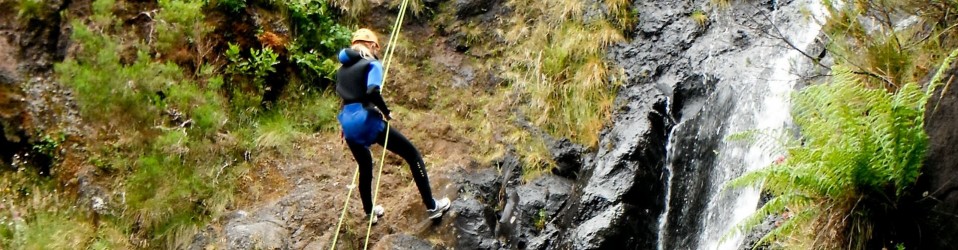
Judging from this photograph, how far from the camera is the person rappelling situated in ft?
19.4

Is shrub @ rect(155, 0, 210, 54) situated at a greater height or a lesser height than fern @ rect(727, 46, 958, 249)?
lesser

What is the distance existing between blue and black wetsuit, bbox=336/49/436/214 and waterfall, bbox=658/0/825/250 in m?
2.36

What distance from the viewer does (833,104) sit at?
4.33 meters

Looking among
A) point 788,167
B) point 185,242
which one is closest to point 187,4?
point 185,242

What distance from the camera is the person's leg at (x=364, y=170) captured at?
20.3ft

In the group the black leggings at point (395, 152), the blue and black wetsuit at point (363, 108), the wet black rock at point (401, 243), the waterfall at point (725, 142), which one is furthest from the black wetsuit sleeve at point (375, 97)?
the waterfall at point (725, 142)

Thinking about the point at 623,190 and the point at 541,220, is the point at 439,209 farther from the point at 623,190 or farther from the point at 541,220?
the point at 623,190

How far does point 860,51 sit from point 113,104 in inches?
251

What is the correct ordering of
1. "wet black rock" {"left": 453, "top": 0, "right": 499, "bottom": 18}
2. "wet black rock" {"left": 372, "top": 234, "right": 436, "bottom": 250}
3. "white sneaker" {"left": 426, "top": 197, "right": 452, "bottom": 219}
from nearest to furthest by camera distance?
"wet black rock" {"left": 372, "top": 234, "right": 436, "bottom": 250} → "white sneaker" {"left": 426, "top": 197, "right": 452, "bottom": 219} → "wet black rock" {"left": 453, "top": 0, "right": 499, "bottom": 18}

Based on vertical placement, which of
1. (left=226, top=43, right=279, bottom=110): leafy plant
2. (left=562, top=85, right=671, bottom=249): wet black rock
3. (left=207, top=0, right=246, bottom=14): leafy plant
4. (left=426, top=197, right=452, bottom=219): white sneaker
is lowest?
(left=426, top=197, right=452, bottom=219): white sneaker

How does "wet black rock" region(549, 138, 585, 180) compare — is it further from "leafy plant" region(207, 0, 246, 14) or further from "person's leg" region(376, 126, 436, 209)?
"leafy plant" region(207, 0, 246, 14)

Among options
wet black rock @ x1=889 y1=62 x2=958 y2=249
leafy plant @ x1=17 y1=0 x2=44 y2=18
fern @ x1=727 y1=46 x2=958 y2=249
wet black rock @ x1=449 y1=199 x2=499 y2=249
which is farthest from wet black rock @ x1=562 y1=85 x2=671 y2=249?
leafy plant @ x1=17 y1=0 x2=44 y2=18

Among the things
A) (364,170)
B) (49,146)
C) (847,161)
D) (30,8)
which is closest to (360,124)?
(364,170)

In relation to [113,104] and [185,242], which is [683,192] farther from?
[113,104]
